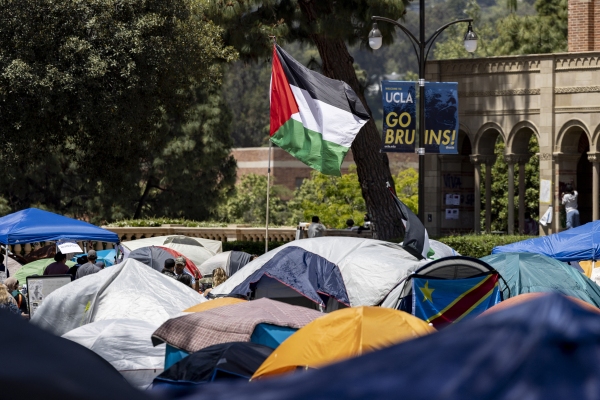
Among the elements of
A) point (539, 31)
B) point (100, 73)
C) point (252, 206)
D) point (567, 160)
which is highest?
point (539, 31)

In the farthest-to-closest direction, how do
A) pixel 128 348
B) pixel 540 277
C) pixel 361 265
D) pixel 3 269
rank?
pixel 3 269
pixel 361 265
pixel 540 277
pixel 128 348

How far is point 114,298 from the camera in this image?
12836 mm

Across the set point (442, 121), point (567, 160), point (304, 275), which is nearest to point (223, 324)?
point (304, 275)

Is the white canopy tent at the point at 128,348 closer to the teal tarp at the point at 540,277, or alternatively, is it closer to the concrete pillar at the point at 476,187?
the teal tarp at the point at 540,277

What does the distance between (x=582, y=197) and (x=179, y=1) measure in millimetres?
14833

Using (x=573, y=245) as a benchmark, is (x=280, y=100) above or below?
above

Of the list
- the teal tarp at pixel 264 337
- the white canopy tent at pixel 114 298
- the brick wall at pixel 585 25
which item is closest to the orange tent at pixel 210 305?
the white canopy tent at pixel 114 298

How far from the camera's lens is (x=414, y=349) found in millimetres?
1726

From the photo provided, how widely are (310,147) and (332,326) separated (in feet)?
27.8

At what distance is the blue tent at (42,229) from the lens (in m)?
18.1

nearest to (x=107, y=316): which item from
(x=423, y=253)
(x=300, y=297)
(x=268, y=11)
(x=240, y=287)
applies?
(x=240, y=287)

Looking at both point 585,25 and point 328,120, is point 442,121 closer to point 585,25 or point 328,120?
point 328,120

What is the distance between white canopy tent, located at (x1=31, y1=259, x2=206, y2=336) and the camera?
12594 millimetres

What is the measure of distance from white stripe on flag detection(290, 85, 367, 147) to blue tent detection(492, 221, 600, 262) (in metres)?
4.33
